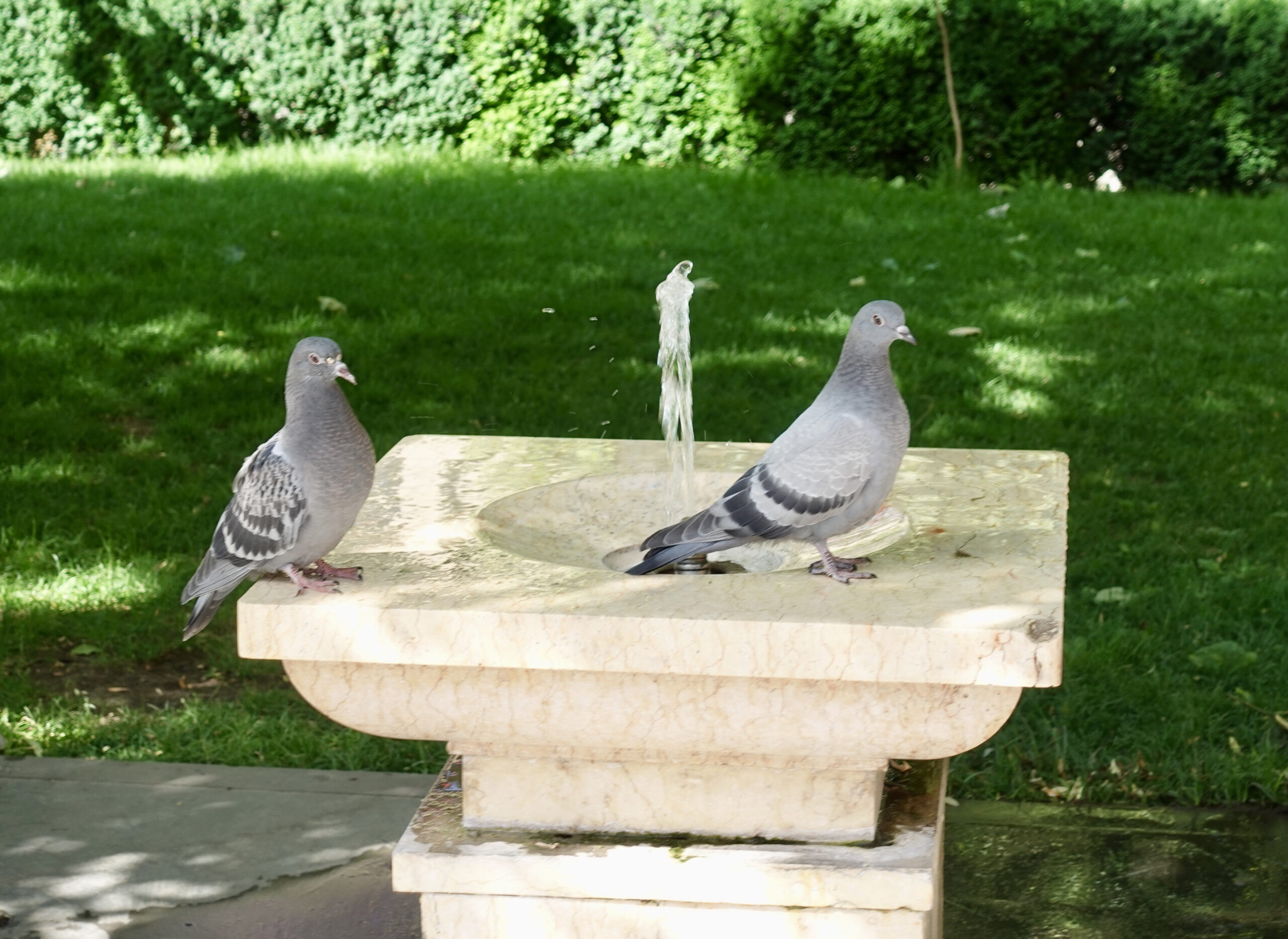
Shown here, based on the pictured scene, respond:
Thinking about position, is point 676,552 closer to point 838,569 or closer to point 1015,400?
point 838,569

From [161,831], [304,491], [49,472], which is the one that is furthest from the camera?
[49,472]

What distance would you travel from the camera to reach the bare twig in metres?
9.28

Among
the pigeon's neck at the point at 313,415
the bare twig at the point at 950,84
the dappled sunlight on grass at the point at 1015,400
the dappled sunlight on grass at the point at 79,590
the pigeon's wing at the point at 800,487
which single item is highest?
the bare twig at the point at 950,84

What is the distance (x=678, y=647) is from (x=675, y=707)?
0.65 feet

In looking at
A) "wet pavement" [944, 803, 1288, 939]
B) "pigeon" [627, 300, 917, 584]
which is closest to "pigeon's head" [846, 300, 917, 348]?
"pigeon" [627, 300, 917, 584]

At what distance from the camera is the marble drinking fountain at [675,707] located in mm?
2328

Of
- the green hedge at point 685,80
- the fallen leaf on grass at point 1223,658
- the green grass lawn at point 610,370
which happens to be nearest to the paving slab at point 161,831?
the green grass lawn at point 610,370

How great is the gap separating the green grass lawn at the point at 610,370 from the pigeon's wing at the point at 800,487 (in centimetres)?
161

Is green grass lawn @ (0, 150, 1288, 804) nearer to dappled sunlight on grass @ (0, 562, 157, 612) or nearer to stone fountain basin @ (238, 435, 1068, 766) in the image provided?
dappled sunlight on grass @ (0, 562, 157, 612)

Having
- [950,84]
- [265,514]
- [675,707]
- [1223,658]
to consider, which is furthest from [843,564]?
[950,84]

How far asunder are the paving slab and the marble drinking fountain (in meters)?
0.80

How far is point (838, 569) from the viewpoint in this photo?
259 cm

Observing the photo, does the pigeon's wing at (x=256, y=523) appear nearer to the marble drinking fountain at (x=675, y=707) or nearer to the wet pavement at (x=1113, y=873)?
the marble drinking fountain at (x=675, y=707)

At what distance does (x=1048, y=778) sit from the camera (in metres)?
3.88
